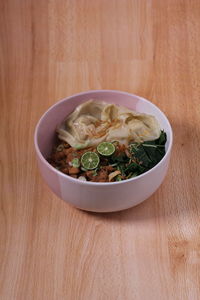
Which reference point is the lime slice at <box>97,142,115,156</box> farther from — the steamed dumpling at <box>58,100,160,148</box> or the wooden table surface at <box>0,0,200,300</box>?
the wooden table surface at <box>0,0,200,300</box>

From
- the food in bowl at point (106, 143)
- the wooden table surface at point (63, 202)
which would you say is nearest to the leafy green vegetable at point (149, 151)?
the food in bowl at point (106, 143)

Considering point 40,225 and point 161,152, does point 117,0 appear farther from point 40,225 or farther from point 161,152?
point 40,225

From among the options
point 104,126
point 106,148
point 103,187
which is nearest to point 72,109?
point 104,126

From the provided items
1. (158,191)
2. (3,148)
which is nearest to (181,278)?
(158,191)

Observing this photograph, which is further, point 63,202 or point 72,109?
point 72,109

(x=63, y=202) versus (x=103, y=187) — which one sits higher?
(x=103, y=187)

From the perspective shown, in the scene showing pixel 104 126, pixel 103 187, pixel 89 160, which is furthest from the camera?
pixel 104 126

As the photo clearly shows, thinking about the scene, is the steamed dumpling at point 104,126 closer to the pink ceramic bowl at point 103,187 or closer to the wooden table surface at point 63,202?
the pink ceramic bowl at point 103,187

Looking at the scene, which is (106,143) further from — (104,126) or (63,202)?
(63,202)
